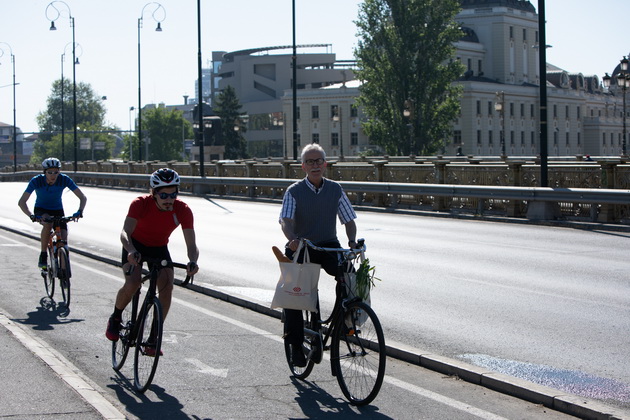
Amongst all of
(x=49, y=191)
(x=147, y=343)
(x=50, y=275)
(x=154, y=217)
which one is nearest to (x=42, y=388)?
(x=147, y=343)

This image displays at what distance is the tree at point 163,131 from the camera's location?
536ft

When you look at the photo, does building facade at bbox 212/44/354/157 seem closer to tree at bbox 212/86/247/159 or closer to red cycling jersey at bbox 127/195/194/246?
tree at bbox 212/86/247/159

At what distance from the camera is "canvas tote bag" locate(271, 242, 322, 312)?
271 inches

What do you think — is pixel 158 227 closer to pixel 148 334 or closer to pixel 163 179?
pixel 163 179

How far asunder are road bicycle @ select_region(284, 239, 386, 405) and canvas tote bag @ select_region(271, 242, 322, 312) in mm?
153

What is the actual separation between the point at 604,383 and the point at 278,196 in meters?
30.4

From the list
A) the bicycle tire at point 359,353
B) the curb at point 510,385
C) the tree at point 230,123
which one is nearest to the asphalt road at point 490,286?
the curb at point 510,385

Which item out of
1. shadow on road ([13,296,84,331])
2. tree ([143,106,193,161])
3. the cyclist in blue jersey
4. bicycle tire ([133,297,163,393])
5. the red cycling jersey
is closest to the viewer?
bicycle tire ([133,297,163,393])

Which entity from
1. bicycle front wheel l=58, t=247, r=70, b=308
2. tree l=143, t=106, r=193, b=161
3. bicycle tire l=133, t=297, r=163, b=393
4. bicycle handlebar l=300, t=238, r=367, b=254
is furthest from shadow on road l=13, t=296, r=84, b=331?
tree l=143, t=106, r=193, b=161

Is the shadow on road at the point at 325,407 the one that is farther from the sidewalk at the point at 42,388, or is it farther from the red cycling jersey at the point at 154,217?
the red cycling jersey at the point at 154,217

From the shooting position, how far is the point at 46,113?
595 ft

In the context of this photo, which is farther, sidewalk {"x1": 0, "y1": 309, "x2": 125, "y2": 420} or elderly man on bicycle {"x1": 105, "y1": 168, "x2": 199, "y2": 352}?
elderly man on bicycle {"x1": 105, "y1": 168, "x2": 199, "y2": 352}

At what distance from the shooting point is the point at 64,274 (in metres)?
11.4

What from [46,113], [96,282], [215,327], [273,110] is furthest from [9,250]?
[46,113]
